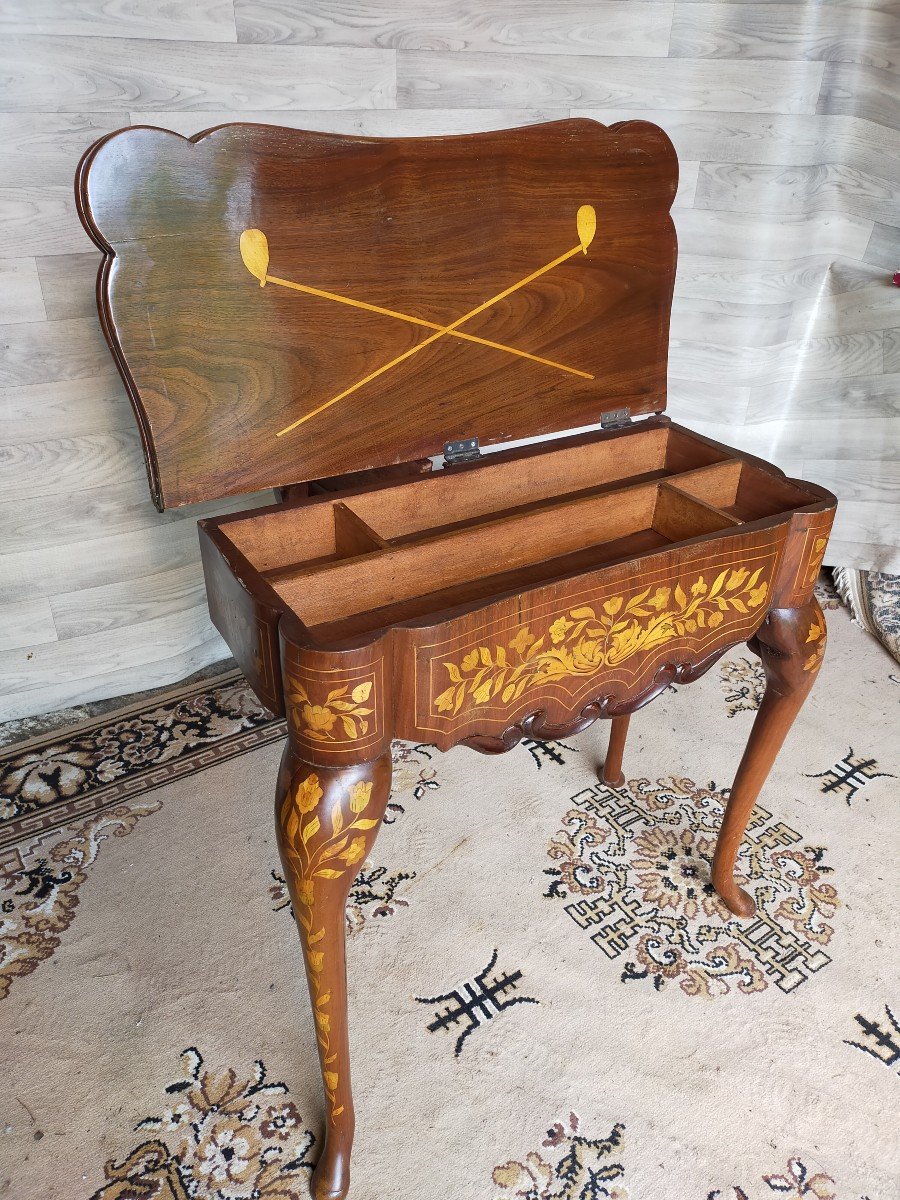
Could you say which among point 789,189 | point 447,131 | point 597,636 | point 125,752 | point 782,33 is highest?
point 782,33

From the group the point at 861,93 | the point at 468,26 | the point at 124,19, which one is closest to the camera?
the point at 124,19

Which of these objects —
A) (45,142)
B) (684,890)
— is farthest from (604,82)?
(684,890)

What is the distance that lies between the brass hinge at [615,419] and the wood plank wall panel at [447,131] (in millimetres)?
702

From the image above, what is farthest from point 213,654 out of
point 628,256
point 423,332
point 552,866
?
point 628,256

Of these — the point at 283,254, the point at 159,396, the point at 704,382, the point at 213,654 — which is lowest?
the point at 213,654

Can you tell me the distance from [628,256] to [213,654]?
48.8 inches

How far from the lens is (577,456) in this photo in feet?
4.72

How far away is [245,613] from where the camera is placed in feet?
3.36

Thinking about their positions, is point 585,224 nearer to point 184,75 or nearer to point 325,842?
point 184,75

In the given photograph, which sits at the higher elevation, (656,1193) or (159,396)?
(159,396)

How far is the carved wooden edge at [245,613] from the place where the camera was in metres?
0.98

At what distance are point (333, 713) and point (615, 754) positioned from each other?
93cm

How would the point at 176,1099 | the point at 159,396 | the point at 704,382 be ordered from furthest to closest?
the point at 704,382 → the point at 176,1099 → the point at 159,396

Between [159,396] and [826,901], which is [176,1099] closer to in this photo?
[159,396]
